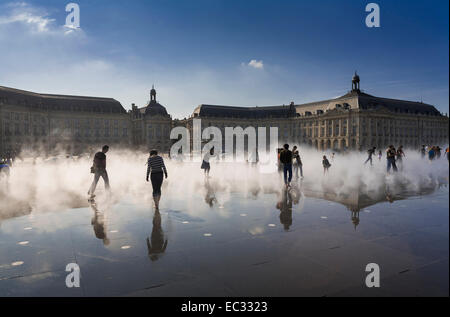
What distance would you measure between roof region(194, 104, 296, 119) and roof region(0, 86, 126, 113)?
28.4m

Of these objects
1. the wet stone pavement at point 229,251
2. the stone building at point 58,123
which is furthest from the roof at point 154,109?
the wet stone pavement at point 229,251

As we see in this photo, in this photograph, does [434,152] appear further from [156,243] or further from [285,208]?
[156,243]

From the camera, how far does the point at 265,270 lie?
4.93 meters

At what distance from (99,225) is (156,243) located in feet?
7.18

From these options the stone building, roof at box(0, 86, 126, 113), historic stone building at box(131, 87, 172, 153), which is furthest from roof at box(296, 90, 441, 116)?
roof at box(0, 86, 126, 113)

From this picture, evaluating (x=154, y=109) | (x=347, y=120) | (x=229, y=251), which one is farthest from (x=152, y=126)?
(x=229, y=251)

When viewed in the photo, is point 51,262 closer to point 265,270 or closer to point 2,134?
point 265,270

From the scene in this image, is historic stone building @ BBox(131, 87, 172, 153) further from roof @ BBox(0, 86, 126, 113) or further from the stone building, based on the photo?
roof @ BBox(0, 86, 126, 113)

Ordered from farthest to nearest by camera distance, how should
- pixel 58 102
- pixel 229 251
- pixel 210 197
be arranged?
pixel 58 102, pixel 210 197, pixel 229 251

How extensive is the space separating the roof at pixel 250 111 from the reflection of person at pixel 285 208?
97899 millimetres

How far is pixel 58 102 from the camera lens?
89.2 metres

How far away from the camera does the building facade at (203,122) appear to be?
81125mm
